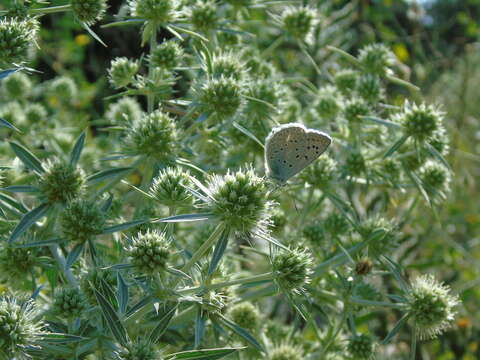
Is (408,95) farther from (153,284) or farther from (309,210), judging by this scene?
(153,284)

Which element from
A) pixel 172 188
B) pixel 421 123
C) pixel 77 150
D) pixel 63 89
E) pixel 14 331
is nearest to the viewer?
pixel 14 331

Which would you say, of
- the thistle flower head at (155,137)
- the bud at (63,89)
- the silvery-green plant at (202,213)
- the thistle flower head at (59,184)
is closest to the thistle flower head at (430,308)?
the silvery-green plant at (202,213)

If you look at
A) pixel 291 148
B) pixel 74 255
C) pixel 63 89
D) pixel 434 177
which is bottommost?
pixel 63 89

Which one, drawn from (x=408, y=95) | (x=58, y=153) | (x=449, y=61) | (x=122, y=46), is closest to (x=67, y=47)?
(x=122, y=46)

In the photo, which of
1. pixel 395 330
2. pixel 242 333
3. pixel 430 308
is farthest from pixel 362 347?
pixel 242 333

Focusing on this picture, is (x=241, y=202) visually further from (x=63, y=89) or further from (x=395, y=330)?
(x=63, y=89)

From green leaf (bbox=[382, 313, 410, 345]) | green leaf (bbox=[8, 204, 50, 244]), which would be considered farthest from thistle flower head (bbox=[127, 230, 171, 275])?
green leaf (bbox=[382, 313, 410, 345])
